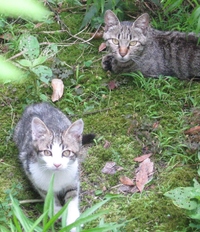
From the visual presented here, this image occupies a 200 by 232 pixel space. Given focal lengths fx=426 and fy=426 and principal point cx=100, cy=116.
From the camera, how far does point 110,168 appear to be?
379 cm

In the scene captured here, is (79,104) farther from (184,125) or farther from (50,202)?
(50,202)

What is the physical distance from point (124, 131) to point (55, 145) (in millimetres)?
1109

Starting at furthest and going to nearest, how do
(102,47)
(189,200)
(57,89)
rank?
(102,47) → (57,89) → (189,200)

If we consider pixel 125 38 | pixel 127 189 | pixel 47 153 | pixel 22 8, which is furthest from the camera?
pixel 125 38

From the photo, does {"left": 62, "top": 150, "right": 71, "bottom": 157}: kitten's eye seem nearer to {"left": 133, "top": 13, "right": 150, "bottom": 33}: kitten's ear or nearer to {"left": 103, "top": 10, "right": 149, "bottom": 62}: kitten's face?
{"left": 103, "top": 10, "right": 149, "bottom": 62}: kitten's face

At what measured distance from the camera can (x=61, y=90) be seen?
4.56 meters

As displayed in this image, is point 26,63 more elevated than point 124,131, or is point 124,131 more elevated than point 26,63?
point 26,63

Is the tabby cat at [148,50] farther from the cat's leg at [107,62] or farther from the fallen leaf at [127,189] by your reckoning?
the fallen leaf at [127,189]

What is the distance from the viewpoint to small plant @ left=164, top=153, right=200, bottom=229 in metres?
3.04

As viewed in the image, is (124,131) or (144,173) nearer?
(144,173)

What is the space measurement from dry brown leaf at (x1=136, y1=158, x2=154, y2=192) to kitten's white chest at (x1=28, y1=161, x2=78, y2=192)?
592 mm

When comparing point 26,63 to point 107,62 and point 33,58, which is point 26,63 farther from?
point 107,62

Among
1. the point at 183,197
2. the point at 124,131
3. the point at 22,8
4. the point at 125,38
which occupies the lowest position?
the point at 124,131

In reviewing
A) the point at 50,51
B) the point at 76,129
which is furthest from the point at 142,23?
the point at 76,129
